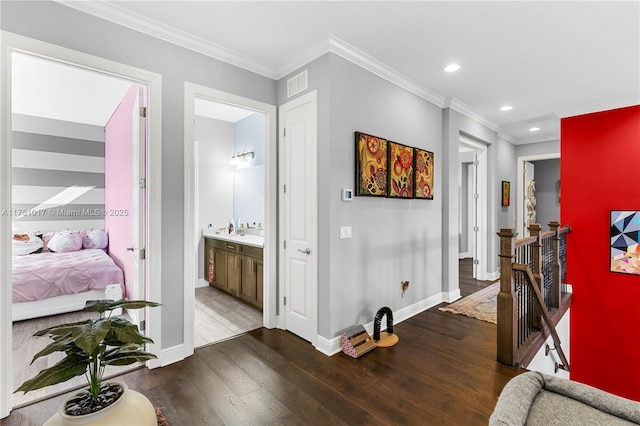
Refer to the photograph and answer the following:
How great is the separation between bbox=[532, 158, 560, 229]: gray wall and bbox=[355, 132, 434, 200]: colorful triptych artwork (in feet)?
18.3

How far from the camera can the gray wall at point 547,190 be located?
758cm

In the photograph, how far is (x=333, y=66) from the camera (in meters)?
2.75

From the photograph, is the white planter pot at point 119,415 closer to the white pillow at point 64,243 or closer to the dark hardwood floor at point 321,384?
the dark hardwood floor at point 321,384

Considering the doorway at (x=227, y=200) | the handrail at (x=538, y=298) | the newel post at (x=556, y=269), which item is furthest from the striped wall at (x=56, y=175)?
the newel post at (x=556, y=269)

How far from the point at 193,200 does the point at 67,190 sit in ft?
13.0

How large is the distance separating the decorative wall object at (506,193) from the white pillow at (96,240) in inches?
277

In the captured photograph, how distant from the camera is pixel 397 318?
11.4 ft

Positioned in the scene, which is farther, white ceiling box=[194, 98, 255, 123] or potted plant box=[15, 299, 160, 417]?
white ceiling box=[194, 98, 255, 123]

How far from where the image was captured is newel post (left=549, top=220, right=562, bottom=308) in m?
3.88

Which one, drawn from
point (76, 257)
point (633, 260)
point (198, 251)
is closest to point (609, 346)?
point (633, 260)

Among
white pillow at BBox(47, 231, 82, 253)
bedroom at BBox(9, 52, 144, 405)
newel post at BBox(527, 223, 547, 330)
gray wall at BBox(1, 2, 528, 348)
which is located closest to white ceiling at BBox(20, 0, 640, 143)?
gray wall at BBox(1, 2, 528, 348)

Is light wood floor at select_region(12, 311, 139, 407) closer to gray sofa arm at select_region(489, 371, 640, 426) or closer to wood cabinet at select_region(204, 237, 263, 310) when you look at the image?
wood cabinet at select_region(204, 237, 263, 310)

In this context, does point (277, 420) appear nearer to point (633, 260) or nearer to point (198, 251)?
point (198, 251)

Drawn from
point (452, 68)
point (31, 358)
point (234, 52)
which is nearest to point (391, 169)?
point (452, 68)
